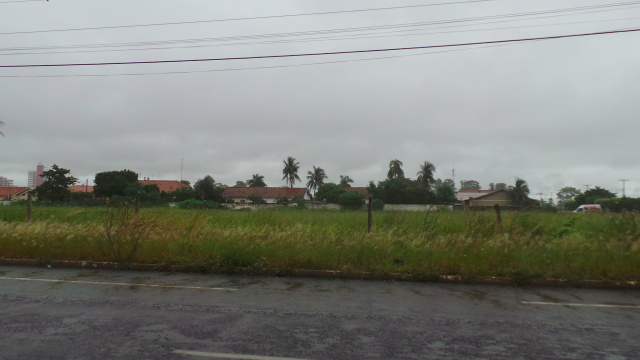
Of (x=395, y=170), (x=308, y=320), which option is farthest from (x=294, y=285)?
(x=395, y=170)

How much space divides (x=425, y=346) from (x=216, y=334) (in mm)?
2532

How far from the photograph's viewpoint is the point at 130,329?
17.1ft

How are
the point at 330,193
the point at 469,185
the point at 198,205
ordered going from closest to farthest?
1. the point at 198,205
2. the point at 330,193
3. the point at 469,185

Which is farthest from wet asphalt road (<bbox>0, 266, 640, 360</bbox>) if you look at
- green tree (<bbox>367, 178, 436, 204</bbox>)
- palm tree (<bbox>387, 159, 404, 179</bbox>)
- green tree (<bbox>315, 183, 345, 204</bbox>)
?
palm tree (<bbox>387, 159, 404, 179</bbox>)

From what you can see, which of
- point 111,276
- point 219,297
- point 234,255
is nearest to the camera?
point 219,297

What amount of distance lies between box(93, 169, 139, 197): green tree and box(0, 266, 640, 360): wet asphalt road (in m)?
55.7

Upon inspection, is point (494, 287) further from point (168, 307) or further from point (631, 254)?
point (168, 307)

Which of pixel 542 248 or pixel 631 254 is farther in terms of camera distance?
pixel 542 248

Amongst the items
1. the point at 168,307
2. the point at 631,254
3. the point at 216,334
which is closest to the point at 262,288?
the point at 168,307

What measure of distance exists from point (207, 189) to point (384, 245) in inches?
2079

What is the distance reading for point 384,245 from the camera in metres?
10.6

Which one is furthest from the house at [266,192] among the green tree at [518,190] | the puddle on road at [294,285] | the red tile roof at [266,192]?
the puddle on road at [294,285]

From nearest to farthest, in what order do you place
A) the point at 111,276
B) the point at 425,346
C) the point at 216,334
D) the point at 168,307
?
the point at 425,346, the point at 216,334, the point at 168,307, the point at 111,276

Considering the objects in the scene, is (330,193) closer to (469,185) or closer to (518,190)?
(518,190)
